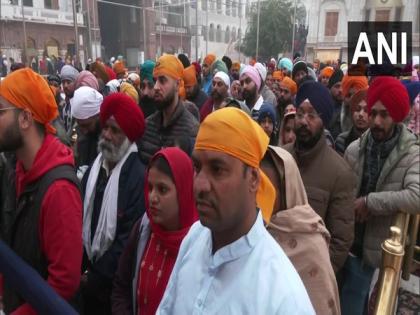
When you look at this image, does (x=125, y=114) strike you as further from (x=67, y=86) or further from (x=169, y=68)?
(x=67, y=86)

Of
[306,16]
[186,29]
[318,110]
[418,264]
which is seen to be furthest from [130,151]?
[306,16]

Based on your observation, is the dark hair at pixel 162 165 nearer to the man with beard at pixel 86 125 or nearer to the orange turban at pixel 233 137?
the orange turban at pixel 233 137

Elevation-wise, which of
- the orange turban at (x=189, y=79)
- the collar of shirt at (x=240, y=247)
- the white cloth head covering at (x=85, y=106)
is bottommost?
the collar of shirt at (x=240, y=247)

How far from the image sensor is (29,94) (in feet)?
6.51

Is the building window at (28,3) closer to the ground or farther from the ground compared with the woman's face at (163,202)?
farther from the ground

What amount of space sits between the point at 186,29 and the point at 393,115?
3895 cm

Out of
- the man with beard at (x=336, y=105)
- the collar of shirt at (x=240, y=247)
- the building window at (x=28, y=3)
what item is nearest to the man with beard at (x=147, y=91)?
the man with beard at (x=336, y=105)

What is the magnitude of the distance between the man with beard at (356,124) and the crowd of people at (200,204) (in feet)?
0.06

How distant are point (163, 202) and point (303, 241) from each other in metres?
0.66

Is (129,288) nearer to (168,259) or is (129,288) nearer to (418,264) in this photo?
(168,259)

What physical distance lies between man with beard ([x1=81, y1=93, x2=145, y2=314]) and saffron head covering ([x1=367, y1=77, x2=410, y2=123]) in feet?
5.38

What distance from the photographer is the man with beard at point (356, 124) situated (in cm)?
355

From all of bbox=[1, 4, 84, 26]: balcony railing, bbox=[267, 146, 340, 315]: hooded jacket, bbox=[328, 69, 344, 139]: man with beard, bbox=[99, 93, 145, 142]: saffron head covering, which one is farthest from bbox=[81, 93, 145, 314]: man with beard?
bbox=[1, 4, 84, 26]: balcony railing

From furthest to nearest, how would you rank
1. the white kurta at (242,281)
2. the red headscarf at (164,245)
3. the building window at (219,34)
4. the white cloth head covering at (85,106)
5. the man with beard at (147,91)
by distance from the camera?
the building window at (219,34) → the man with beard at (147,91) → the white cloth head covering at (85,106) → the red headscarf at (164,245) → the white kurta at (242,281)
